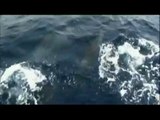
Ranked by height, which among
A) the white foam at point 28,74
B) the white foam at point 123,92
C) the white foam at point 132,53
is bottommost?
the white foam at point 123,92

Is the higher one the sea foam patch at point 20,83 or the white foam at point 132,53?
the white foam at point 132,53

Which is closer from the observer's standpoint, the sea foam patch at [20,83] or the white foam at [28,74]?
the sea foam patch at [20,83]

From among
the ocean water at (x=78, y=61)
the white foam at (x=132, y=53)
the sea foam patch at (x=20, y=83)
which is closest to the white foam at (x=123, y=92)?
the ocean water at (x=78, y=61)

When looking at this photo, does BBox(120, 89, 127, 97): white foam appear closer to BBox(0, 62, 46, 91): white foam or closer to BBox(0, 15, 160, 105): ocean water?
BBox(0, 15, 160, 105): ocean water

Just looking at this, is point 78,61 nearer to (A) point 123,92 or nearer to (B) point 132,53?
(A) point 123,92

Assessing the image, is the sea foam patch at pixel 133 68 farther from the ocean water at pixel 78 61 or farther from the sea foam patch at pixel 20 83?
the sea foam patch at pixel 20 83

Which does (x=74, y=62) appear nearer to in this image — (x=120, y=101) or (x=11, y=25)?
(x=120, y=101)

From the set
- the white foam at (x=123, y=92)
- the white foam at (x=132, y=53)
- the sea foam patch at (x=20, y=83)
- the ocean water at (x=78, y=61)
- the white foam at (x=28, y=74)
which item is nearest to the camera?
the sea foam patch at (x=20, y=83)

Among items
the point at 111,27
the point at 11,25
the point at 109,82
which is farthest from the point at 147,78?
the point at 11,25
